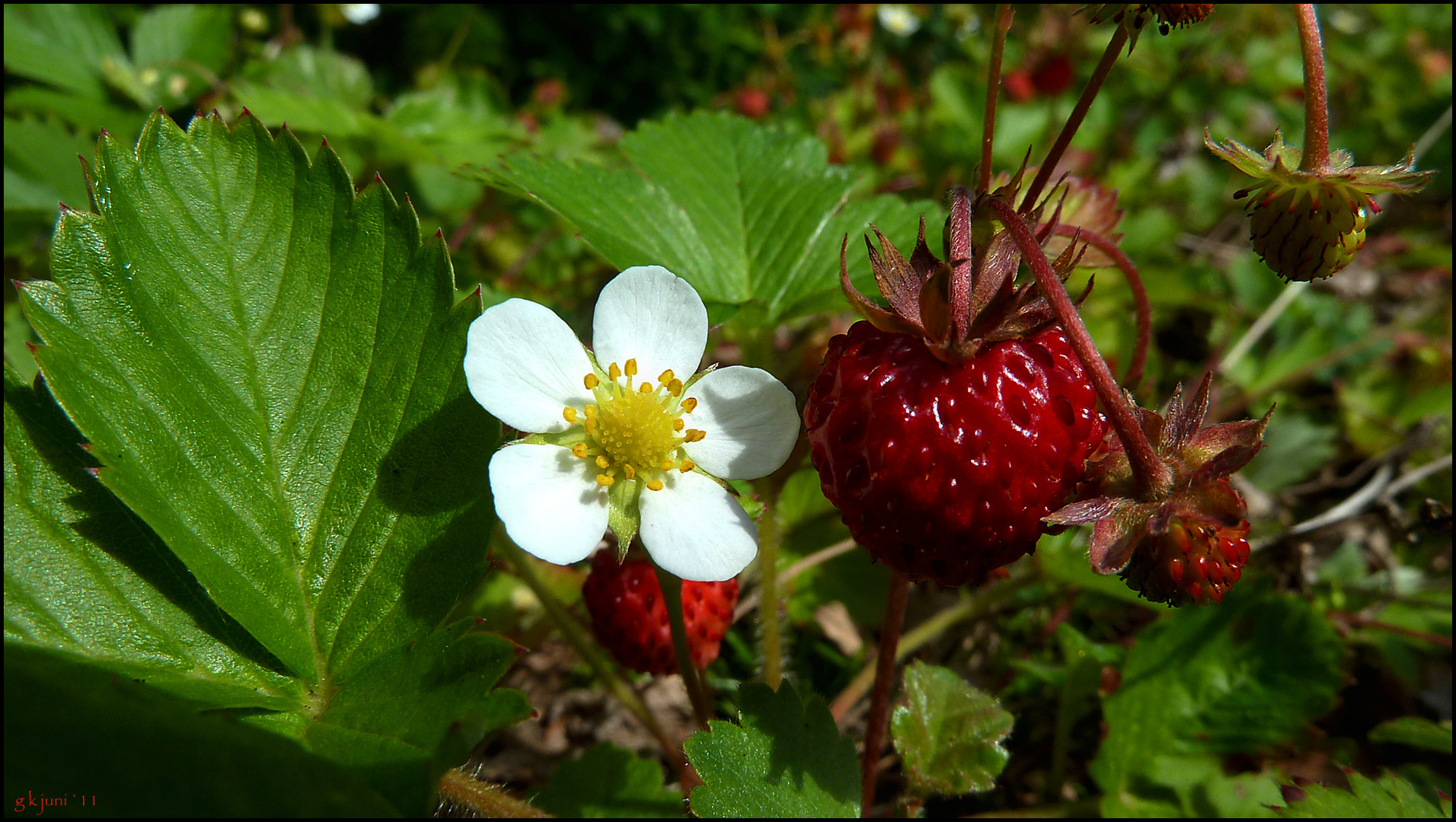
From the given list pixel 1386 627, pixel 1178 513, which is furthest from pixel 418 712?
pixel 1386 627

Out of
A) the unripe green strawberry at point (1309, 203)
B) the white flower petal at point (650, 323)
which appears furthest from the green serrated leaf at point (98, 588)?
the unripe green strawberry at point (1309, 203)

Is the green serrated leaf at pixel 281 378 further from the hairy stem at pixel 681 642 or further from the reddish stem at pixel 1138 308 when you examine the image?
the reddish stem at pixel 1138 308

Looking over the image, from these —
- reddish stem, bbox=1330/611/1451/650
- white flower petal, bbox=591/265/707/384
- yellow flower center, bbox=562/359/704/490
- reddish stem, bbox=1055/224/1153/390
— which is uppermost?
reddish stem, bbox=1055/224/1153/390

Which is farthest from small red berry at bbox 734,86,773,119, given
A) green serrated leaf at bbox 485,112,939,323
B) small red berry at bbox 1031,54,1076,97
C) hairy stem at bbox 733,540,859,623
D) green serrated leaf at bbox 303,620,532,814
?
green serrated leaf at bbox 303,620,532,814

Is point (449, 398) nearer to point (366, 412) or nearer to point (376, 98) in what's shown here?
point (366, 412)

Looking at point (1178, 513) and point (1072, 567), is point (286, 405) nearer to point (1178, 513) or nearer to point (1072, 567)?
point (1178, 513)

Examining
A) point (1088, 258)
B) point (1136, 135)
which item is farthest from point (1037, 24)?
point (1088, 258)

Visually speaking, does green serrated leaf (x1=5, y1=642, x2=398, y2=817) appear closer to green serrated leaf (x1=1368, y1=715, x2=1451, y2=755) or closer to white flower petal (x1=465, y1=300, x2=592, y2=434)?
white flower petal (x1=465, y1=300, x2=592, y2=434)
